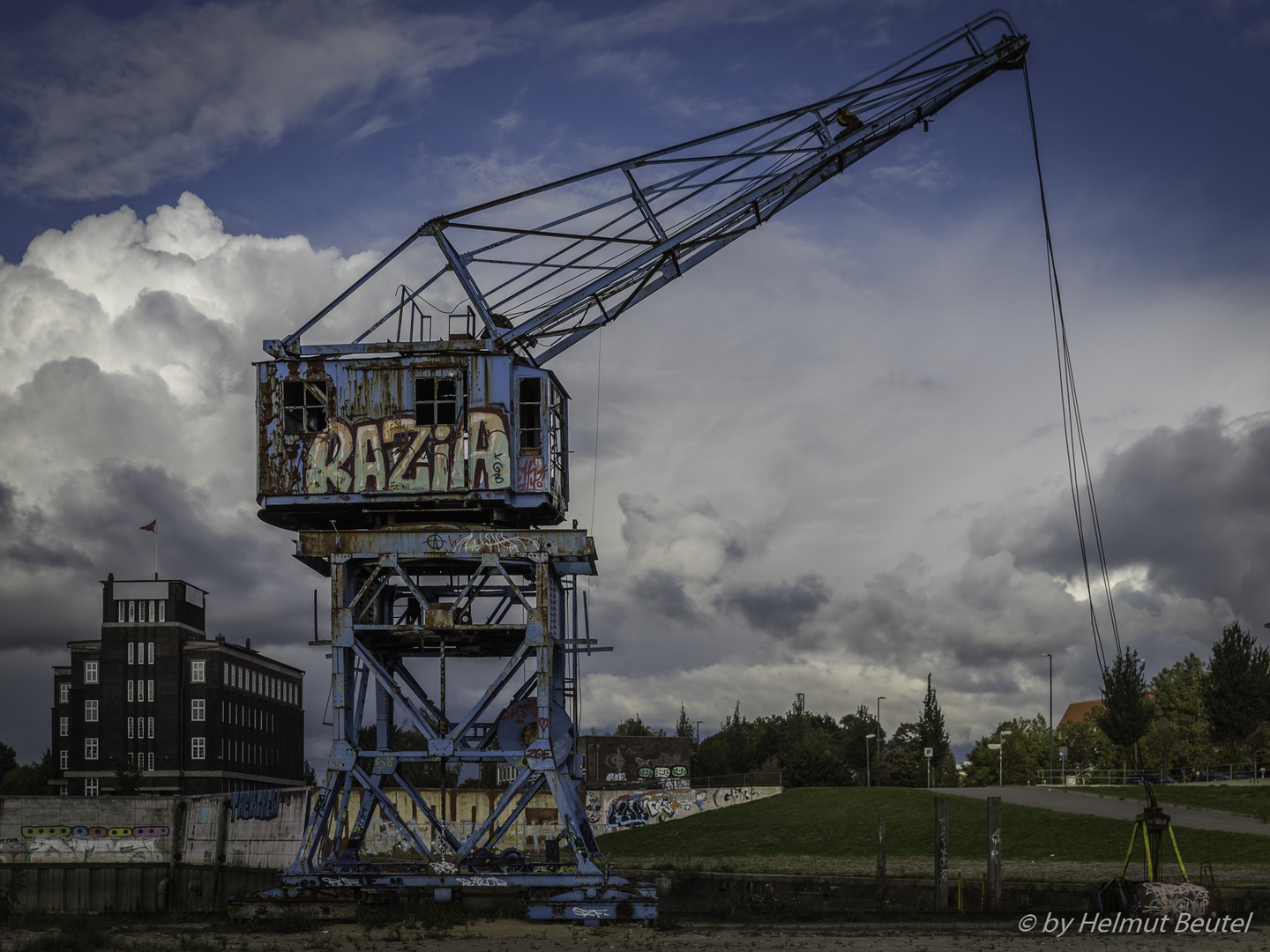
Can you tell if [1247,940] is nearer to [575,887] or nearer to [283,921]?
[575,887]

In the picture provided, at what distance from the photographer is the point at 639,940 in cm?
2438

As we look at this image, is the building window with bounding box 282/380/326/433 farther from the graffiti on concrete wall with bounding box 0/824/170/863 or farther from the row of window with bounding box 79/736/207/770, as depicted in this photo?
the row of window with bounding box 79/736/207/770

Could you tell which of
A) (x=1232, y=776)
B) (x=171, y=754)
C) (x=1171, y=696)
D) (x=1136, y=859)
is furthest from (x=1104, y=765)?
(x=171, y=754)

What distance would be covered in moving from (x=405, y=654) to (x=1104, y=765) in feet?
247

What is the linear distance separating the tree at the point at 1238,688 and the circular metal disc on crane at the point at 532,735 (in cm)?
5453

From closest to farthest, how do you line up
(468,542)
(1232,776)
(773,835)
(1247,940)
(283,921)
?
(1247,940)
(283,921)
(468,542)
(773,835)
(1232,776)

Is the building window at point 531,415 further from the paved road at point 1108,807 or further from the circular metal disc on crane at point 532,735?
the paved road at point 1108,807

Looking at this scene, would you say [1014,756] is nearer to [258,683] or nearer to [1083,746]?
[1083,746]

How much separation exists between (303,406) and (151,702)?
7887 centimetres

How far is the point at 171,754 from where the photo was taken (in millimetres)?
98000

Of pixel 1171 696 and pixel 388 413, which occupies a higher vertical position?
pixel 388 413

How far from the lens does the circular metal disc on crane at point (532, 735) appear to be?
28.4 meters

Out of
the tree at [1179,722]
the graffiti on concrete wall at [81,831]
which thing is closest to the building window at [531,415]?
the graffiti on concrete wall at [81,831]

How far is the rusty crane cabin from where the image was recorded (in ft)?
95.0
